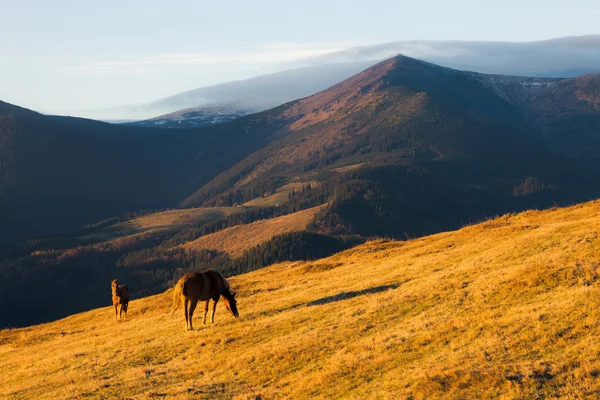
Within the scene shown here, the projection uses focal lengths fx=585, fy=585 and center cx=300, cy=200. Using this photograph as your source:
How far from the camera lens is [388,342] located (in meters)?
22.7

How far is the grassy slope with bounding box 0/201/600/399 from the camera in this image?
1828 cm

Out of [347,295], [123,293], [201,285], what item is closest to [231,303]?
[201,285]

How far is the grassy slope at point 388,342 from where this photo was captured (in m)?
18.3

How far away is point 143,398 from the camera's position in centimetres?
2066

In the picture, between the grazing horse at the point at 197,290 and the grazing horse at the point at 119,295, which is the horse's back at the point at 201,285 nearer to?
the grazing horse at the point at 197,290

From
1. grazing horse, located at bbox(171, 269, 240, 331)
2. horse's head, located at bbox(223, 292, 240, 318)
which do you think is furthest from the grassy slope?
grazing horse, located at bbox(171, 269, 240, 331)

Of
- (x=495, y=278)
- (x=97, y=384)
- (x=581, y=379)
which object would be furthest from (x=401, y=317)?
(x=97, y=384)

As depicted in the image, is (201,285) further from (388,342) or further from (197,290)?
(388,342)

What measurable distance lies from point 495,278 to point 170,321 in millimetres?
19726

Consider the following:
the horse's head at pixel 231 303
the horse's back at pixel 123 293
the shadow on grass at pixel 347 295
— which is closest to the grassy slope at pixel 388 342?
the shadow on grass at pixel 347 295

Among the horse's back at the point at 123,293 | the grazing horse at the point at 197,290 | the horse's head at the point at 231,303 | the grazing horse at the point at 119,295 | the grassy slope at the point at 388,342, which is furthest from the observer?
the horse's back at the point at 123,293

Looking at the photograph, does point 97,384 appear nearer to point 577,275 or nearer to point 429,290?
point 429,290

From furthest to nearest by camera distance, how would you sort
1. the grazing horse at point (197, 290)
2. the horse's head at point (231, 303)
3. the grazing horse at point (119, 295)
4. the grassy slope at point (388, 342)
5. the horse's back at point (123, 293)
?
the horse's back at point (123, 293)
the grazing horse at point (119, 295)
the horse's head at point (231, 303)
the grazing horse at point (197, 290)
the grassy slope at point (388, 342)

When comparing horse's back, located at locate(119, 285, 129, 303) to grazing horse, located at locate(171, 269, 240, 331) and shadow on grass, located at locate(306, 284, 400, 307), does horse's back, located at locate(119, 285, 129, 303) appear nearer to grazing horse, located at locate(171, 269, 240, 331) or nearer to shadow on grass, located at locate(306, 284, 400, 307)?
grazing horse, located at locate(171, 269, 240, 331)
